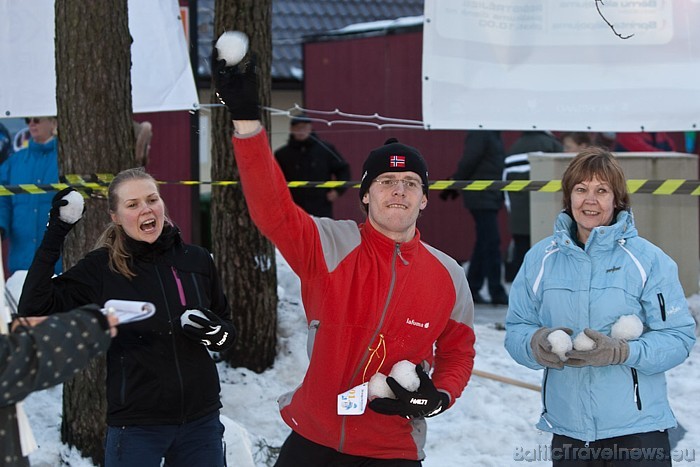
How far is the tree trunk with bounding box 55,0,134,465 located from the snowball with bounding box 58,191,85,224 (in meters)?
1.39

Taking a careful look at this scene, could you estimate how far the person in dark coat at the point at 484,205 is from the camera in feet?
33.6

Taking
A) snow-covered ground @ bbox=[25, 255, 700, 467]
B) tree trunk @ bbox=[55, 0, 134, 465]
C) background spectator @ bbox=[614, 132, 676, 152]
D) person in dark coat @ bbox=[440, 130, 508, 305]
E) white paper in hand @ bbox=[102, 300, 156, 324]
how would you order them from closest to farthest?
white paper in hand @ bbox=[102, 300, 156, 324] < tree trunk @ bbox=[55, 0, 134, 465] < snow-covered ground @ bbox=[25, 255, 700, 467] < person in dark coat @ bbox=[440, 130, 508, 305] < background spectator @ bbox=[614, 132, 676, 152]

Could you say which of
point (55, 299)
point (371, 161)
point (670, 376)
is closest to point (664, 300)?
point (371, 161)

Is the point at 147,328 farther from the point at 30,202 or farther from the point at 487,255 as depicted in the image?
the point at 487,255

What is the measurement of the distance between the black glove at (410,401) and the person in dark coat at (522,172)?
264 inches

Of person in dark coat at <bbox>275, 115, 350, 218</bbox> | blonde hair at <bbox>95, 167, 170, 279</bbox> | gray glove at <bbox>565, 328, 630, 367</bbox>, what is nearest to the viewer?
gray glove at <bbox>565, 328, 630, 367</bbox>

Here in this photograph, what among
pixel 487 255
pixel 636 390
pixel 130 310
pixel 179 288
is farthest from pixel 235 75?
pixel 487 255

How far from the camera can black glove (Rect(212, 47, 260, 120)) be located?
3.06 metres

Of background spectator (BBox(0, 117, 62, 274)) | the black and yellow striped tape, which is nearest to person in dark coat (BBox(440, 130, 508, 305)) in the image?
the black and yellow striped tape

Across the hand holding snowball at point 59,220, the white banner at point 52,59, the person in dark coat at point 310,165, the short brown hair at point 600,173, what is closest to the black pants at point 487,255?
the person in dark coat at point 310,165

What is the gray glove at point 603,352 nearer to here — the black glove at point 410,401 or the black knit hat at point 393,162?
the black glove at point 410,401

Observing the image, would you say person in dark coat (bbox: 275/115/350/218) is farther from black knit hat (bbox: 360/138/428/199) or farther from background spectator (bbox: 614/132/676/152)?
black knit hat (bbox: 360/138/428/199)

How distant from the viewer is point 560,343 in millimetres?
3881

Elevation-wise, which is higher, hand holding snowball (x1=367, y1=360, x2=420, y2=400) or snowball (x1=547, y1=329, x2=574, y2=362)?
snowball (x1=547, y1=329, x2=574, y2=362)
